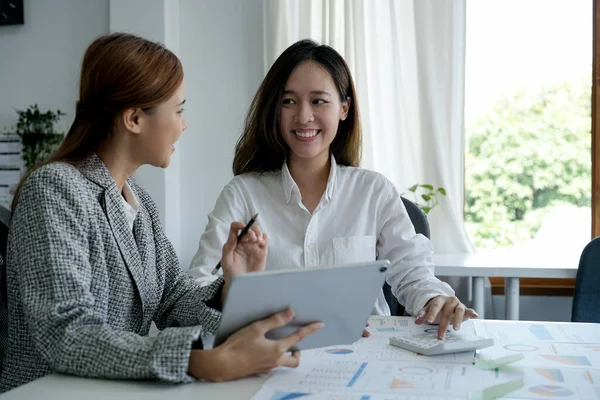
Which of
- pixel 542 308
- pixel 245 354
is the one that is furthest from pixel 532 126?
pixel 245 354

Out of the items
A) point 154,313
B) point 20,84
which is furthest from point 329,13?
point 154,313

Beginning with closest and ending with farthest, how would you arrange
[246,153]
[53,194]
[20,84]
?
[53,194], [246,153], [20,84]

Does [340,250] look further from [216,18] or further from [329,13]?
[216,18]

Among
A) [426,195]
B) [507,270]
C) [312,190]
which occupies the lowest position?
[507,270]

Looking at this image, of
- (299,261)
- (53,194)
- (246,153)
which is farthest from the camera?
(246,153)

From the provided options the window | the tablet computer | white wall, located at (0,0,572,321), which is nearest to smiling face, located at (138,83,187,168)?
the tablet computer

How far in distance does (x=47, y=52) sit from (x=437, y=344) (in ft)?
10.2

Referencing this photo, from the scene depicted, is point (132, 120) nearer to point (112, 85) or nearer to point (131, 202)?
point (112, 85)

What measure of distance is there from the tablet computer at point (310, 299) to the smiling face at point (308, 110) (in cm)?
85

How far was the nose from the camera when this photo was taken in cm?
187

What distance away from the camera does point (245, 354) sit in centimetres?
102

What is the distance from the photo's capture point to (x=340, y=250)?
5.97 feet

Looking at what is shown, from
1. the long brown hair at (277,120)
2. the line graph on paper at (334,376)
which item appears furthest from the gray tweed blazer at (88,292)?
→ the long brown hair at (277,120)

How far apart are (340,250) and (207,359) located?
0.86 meters
